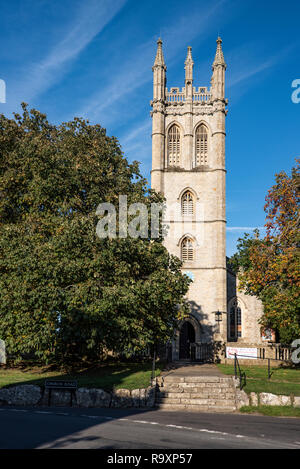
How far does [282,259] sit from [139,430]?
12915 mm

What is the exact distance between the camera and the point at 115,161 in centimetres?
2481

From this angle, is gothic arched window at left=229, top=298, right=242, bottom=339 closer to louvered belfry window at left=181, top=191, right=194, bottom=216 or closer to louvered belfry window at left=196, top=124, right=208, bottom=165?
louvered belfry window at left=181, top=191, right=194, bottom=216

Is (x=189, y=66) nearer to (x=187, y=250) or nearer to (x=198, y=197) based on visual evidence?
(x=198, y=197)

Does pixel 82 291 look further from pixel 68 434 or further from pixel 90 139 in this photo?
pixel 90 139

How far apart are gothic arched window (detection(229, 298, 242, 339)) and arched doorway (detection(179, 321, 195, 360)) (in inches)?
161

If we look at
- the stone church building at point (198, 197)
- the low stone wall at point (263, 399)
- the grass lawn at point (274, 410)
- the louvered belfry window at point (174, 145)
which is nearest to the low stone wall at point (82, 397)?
the low stone wall at point (263, 399)

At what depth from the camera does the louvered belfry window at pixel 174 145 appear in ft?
124

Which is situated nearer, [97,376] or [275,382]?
[275,382]

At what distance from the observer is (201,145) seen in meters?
38.0

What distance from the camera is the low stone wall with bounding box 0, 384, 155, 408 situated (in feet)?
50.9

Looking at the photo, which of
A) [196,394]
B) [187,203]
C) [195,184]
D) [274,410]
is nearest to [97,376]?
[196,394]

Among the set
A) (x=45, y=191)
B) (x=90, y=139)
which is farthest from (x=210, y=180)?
(x=45, y=191)

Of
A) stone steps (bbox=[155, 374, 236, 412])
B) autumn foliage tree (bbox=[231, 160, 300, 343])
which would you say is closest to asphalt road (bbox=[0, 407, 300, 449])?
stone steps (bbox=[155, 374, 236, 412])

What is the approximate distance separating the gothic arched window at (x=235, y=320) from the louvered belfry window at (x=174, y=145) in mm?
13671
